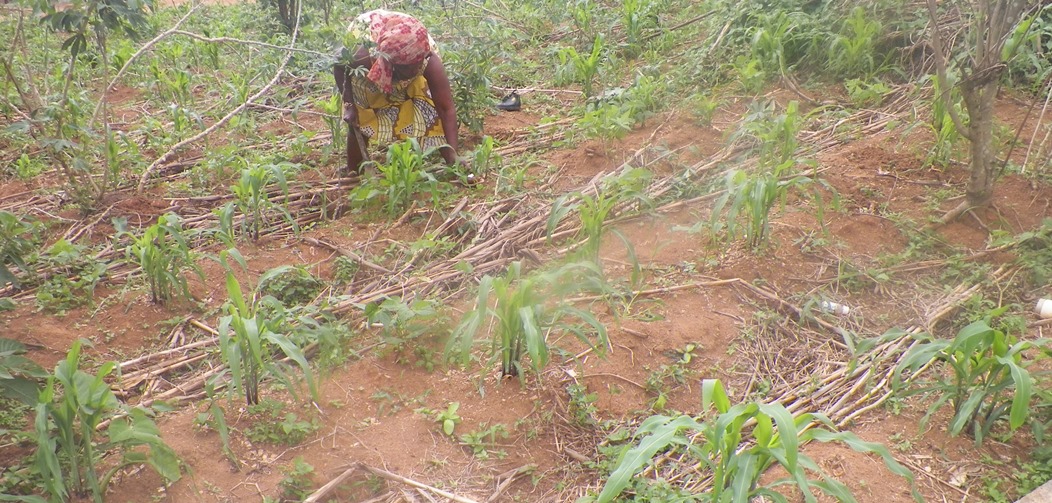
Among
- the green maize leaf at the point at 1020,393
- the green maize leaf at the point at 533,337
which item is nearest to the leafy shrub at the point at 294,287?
the green maize leaf at the point at 533,337

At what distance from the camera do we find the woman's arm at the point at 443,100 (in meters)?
4.61

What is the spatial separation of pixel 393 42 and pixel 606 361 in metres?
2.17

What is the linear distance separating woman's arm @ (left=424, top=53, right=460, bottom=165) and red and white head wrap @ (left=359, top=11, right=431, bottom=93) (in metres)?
0.18

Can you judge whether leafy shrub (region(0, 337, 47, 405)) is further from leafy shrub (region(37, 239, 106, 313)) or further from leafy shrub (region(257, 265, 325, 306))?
leafy shrub (region(257, 265, 325, 306))

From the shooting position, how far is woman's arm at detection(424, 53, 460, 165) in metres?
4.61

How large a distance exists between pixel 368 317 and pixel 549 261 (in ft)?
3.15

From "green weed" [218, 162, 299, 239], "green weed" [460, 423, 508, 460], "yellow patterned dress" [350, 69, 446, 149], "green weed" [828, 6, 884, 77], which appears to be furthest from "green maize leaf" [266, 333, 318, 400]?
"green weed" [828, 6, 884, 77]

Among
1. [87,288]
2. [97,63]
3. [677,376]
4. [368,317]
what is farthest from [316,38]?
[677,376]

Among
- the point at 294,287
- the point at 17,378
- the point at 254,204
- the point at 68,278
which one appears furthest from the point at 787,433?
the point at 68,278

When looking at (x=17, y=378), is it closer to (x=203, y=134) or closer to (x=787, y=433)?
(x=787, y=433)

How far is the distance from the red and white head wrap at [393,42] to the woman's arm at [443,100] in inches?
7.1

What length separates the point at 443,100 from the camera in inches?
185

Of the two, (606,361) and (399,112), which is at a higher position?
(399,112)

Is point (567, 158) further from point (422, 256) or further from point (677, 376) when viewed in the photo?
point (677, 376)
